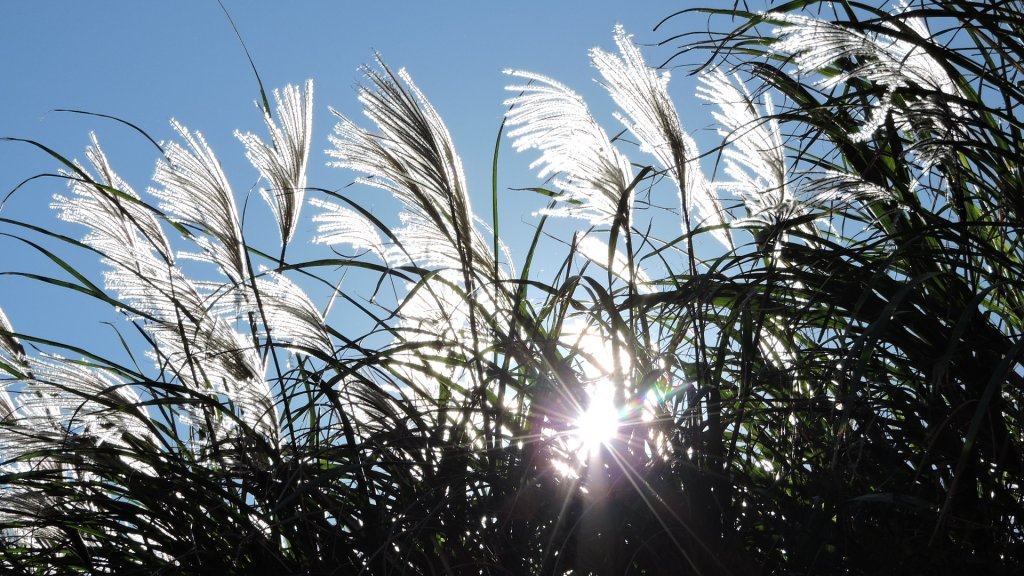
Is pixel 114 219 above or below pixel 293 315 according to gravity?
above

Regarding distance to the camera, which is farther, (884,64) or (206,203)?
(206,203)

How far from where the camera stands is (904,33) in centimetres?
181

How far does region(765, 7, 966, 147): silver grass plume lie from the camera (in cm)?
173

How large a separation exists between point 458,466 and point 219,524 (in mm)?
673

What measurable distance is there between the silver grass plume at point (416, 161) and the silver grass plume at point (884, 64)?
0.95 meters

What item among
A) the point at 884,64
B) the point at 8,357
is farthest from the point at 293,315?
the point at 884,64

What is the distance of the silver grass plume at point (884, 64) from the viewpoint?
5.66 ft

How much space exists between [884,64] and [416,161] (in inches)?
48.4

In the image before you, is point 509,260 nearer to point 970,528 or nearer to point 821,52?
point 821,52

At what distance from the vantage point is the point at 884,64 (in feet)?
5.69

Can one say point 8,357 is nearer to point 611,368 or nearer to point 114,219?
point 114,219

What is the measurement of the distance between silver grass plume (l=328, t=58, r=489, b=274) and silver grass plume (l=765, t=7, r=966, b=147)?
3.13 ft

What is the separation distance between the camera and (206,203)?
2.50m

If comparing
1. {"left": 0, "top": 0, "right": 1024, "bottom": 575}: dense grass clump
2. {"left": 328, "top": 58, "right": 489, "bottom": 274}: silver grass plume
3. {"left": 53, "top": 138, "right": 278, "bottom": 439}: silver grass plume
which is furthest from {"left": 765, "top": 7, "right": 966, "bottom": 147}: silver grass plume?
{"left": 53, "top": 138, "right": 278, "bottom": 439}: silver grass plume
